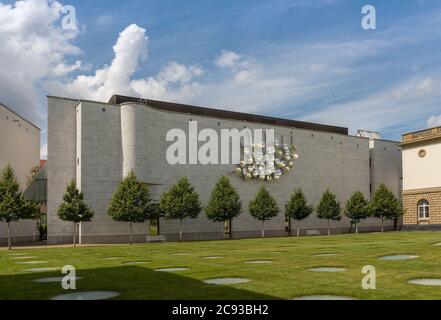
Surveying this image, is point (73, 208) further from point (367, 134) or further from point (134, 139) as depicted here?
point (367, 134)

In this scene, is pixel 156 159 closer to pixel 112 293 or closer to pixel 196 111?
pixel 196 111

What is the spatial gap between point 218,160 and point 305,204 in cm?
1372

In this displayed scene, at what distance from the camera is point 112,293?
1292 centimetres

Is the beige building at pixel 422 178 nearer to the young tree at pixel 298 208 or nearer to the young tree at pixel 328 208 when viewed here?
the young tree at pixel 328 208

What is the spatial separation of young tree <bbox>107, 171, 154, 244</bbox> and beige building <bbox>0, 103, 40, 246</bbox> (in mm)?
13032

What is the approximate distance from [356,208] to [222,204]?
23690 mm

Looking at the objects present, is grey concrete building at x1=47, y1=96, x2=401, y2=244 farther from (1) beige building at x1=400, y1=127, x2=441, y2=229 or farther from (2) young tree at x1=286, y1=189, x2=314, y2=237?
(1) beige building at x1=400, y1=127, x2=441, y2=229

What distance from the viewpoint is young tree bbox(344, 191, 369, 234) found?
232 feet

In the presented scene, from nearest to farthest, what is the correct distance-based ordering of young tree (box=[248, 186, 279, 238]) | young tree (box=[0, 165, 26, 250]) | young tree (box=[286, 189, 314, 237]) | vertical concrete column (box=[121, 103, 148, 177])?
young tree (box=[0, 165, 26, 250]), vertical concrete column (box=[121, 103, 148, 177]), young tree (box=[248, 186, 279, 238]), young tree (box=[286, 189, 314, 237])

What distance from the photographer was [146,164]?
56.2 meters

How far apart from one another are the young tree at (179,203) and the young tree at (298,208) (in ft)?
51.8

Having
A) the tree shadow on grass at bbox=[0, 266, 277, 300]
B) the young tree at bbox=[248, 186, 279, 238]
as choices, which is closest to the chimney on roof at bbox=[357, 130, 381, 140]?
the young tree at bbox=[248, 186, 279, 238]
